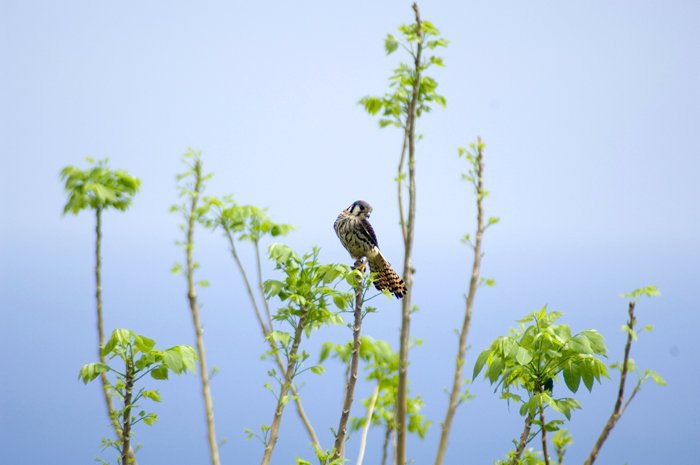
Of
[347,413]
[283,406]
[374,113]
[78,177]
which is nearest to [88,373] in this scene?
[283,406]

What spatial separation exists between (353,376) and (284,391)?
0.22 meters

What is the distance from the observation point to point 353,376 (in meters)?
1.63

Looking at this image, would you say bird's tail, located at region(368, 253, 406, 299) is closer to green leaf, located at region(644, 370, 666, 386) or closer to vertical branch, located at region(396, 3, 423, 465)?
vertical branch, located at region(396, 3, 423, 465)

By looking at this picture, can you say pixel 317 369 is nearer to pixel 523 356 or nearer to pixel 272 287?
pixel 272 287

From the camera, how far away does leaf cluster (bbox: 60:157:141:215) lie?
231 centimetres

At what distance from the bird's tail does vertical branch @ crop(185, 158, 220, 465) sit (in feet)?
2.57

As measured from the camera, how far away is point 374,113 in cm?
225

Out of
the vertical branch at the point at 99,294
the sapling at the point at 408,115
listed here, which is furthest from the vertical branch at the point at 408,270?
the vertical branch at the point at 99,294

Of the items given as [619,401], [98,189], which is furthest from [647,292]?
[98,189]

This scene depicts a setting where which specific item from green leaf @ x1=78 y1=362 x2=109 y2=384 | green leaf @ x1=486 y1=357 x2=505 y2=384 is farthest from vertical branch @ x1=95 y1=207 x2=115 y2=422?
green leaf @ x1=486 y1=357 x2=505 y2=384

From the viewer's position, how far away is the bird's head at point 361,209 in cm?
194

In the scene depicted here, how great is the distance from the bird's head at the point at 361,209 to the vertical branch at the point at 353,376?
30 centimetres

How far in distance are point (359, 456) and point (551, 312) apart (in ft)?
2.65

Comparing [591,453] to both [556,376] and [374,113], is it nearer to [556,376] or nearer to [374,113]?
[556,376]
